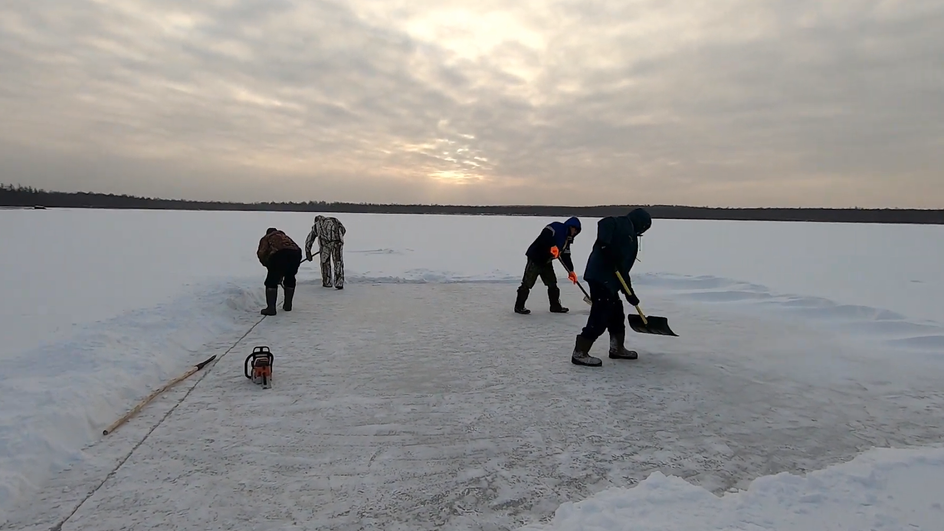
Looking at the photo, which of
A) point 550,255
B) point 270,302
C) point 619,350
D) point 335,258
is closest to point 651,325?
point 619,350

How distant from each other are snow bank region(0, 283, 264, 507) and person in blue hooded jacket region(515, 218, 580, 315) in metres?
3.86

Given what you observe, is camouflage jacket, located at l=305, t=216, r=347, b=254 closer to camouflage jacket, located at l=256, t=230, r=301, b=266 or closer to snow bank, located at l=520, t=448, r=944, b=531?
camouflage jacket, located at l=256, t=230, r=301, b=266

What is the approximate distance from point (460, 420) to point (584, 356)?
1.86 meters

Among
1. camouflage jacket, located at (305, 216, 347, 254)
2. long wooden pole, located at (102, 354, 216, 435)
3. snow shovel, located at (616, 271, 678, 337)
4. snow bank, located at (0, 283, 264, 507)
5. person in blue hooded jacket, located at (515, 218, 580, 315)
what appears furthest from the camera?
camouflage jacket, located at (305, 216, 347, 254)

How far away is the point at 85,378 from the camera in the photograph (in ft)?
14.5

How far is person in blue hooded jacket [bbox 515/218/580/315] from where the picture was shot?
7575 millimetres

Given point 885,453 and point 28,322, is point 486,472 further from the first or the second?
point 28,322

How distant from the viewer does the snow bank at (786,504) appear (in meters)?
2.74

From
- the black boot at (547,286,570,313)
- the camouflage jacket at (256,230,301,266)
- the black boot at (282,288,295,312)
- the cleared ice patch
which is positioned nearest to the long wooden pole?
the camouflage jacket at (256,230,301,266)

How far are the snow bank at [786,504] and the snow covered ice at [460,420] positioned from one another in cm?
1

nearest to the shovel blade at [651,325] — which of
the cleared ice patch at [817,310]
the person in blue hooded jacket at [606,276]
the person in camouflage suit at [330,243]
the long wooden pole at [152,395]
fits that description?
the person in blue hooded jacket at [606,276]

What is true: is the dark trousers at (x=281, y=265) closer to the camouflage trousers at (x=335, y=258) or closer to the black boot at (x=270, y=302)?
the black boot at (x=270, y=302)

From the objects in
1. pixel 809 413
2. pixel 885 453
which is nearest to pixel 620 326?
pixel 809 413

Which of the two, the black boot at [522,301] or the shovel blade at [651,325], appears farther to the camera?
the black boot at [522,301]
